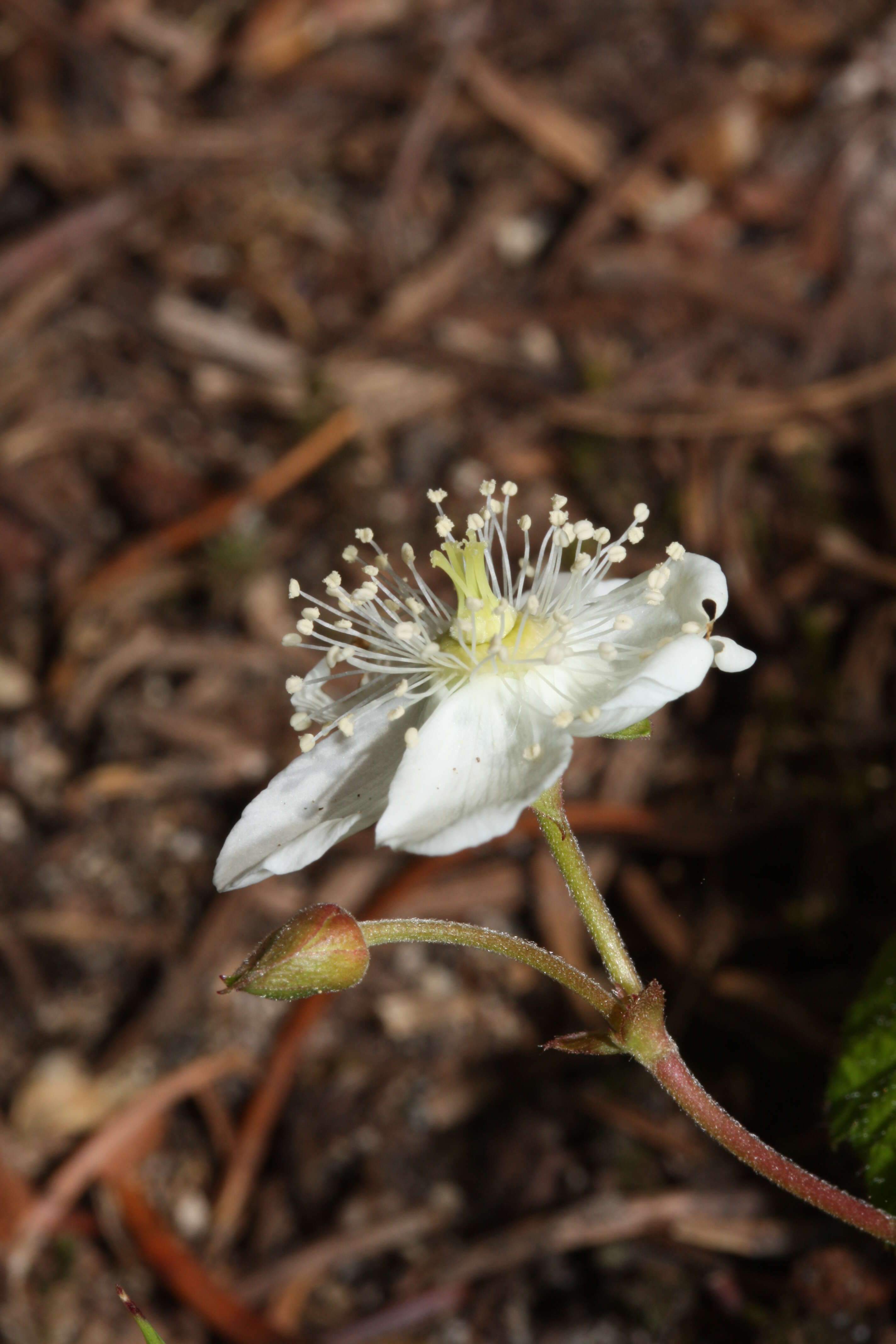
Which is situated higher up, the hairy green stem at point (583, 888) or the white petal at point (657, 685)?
the white petal at point (657, 685)

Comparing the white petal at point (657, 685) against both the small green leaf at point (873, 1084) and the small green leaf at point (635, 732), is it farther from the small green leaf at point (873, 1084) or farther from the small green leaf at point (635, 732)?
the small green leaf at point (873, 1084)

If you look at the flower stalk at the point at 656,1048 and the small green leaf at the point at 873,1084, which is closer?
the flower stalk at the point at 656,1048

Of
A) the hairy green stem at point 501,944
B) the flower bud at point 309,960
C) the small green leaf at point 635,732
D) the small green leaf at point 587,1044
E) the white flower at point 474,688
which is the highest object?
the white flower at point 474,688

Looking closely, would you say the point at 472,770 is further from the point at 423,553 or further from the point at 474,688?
the point at 423,553

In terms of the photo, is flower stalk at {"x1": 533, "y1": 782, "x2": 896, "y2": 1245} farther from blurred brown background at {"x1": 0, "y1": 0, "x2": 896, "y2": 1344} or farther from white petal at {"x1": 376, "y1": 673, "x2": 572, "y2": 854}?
blurred brown background at {"x1": 0, "y1": 0, "x2": 896, "y2": 1344}

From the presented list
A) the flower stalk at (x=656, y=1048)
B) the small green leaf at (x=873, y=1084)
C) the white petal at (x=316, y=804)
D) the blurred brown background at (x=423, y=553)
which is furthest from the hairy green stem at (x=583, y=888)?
the blurred brown background at (x=423, y=553)

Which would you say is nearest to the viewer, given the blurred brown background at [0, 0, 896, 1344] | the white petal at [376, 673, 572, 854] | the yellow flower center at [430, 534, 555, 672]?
the white petal at [376, 673, 572, 854]

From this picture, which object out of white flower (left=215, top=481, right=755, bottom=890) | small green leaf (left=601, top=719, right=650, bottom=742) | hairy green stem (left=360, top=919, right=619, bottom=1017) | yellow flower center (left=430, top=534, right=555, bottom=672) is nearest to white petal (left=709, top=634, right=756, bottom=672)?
white flower (left=215, top=481, right=755, bottom=890)
